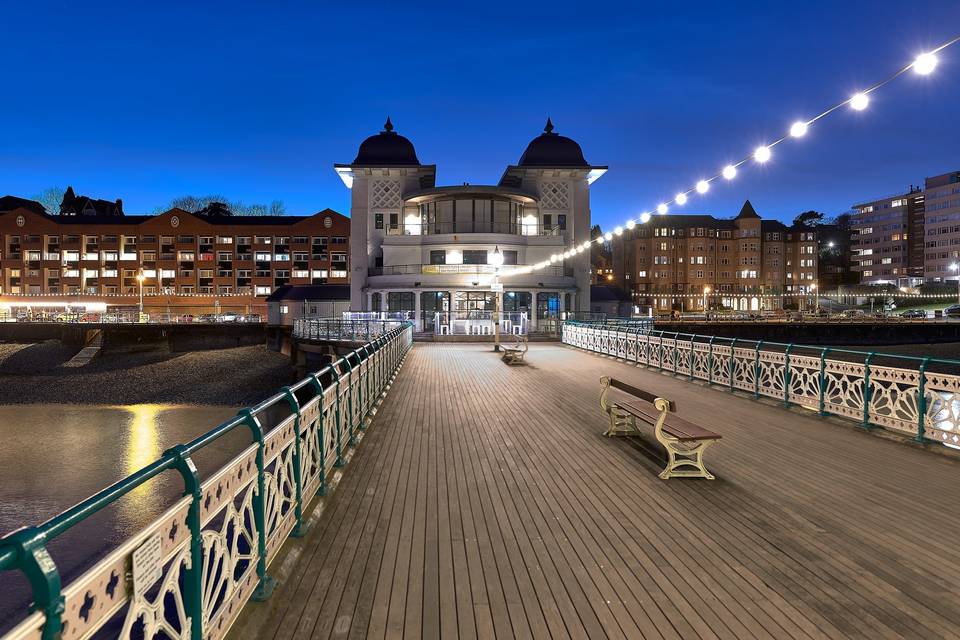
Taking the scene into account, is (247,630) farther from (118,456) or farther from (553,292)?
(553,292)

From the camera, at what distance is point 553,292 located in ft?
136

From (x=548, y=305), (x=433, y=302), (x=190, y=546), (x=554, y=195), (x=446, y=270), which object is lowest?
(x=190, y=546)

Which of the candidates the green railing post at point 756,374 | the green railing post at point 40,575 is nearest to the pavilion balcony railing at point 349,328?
the green railing post at point 756,374

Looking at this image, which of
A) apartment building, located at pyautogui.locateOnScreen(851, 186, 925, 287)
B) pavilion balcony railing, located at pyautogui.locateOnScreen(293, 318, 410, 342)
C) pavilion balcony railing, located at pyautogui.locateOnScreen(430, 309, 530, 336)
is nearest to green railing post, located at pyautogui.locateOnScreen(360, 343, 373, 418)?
pavilion balcony railing, located at pyautogui.locateOnScreen(293, 318, 410, 342)

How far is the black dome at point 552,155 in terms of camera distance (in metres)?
45.8

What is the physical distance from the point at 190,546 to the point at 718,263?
100 meters

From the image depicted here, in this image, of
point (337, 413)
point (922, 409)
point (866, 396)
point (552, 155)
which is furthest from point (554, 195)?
point (337, 413)

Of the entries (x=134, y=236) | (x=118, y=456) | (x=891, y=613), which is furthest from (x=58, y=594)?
(x=134, y=236)

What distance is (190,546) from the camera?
2861mm

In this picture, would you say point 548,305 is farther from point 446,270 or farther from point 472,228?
point 472,228

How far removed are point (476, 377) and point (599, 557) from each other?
441 inches

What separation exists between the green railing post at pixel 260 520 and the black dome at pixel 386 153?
43360 millimetres

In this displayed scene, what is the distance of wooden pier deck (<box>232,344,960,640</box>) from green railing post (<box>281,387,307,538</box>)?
186 mm

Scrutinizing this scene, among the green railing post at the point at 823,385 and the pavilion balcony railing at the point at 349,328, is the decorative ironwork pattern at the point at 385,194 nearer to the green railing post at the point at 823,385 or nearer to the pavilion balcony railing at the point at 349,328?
the pavilion balcony railing at the point at 349,328
